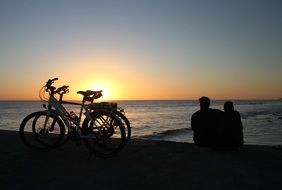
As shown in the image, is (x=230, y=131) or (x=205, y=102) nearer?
(x=230, y=131)

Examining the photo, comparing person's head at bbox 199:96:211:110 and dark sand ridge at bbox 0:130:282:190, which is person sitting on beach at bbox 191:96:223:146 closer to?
person's head at bbox 199:96:211:110

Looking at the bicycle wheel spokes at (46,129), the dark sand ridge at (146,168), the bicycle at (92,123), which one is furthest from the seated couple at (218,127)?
the bicycle wheel spokes at (46,129)

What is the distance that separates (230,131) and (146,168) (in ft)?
8.40

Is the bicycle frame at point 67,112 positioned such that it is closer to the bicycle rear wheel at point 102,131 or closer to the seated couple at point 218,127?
the bicycle rear wheel at point 102,131

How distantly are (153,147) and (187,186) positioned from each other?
9.87 ft

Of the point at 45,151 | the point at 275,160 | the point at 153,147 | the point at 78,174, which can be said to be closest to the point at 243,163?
the point at 275,160

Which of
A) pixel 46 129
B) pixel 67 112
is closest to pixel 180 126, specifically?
pixel 46 129

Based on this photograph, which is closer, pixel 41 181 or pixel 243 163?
pixel 41 181

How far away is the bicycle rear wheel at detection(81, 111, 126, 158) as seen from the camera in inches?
264

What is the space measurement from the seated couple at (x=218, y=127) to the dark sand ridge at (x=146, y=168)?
26 centimetres

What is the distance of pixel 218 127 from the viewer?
7492 millimetres

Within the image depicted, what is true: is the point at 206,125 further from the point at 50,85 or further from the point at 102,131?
the point at 50,85

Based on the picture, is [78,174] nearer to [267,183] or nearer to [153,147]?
[153,147]

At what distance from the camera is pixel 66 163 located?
6.38 metres
